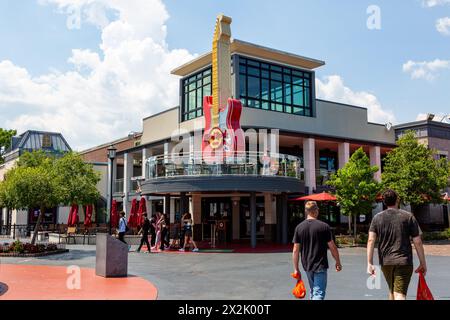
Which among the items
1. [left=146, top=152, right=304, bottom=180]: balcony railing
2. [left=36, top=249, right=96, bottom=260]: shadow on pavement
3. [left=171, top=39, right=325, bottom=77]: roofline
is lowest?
[left=36, top=249, right=96, bottom=260]: shadow on pavement

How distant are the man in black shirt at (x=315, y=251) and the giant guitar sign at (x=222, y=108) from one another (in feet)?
54.9

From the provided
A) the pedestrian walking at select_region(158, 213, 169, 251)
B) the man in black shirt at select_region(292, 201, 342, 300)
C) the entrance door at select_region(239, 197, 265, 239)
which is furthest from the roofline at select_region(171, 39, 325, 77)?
the man in black shirt at select_region(292, 201, 342, 300)

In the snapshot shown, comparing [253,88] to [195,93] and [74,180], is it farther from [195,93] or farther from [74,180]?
[74,180]

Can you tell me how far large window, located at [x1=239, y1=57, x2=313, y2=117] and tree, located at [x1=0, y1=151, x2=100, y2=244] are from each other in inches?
424

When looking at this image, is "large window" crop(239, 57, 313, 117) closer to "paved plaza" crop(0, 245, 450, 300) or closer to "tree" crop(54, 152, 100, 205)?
"tree" crop(54, 152, 100, 205)

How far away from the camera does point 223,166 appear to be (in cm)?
2141

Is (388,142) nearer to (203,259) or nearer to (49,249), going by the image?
(203,259)

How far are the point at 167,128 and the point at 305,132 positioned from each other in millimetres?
9586

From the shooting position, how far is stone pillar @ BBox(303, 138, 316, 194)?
28156mm

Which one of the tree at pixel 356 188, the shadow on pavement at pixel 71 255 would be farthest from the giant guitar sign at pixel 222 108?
the shadow on pavement at pixel 71 255

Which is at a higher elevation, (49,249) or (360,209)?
(360,209)

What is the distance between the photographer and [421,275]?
6242 mm

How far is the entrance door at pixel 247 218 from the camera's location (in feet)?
91.2
